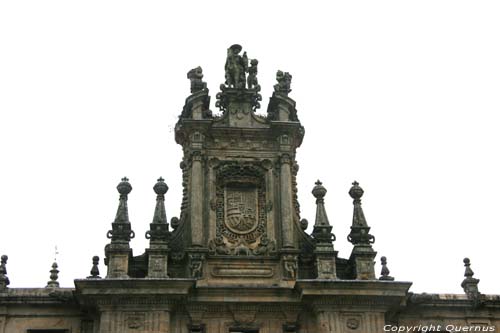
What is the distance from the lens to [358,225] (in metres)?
20.7

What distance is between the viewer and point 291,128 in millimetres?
22016

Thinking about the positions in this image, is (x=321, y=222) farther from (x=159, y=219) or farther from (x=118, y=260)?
(x=118, y=260)

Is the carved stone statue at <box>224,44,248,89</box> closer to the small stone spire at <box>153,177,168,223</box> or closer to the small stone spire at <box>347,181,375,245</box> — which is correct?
the small stone spire at <box>153,177,168,223</box>

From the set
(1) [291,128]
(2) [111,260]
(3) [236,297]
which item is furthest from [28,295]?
(1) [291,128]

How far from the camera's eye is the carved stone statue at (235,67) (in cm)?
2300

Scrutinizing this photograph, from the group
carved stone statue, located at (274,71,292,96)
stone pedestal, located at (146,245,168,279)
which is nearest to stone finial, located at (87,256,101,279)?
stone pedestal, located at (146,245,168,279)

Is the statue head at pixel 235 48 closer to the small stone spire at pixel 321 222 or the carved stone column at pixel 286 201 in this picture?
the carved stone column at pixel 286 201

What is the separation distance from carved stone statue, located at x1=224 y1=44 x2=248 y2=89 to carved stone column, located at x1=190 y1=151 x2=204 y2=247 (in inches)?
110

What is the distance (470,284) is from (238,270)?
6.59m

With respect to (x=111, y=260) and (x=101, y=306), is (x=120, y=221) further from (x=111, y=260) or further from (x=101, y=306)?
(x=101, y=306)

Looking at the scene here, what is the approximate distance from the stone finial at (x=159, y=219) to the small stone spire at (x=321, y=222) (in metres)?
4.03

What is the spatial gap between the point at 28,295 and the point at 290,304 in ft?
22.2

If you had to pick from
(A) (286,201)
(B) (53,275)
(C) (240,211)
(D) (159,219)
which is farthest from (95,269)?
(A) (286,201)

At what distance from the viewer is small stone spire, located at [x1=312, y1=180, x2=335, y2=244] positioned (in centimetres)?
2039
